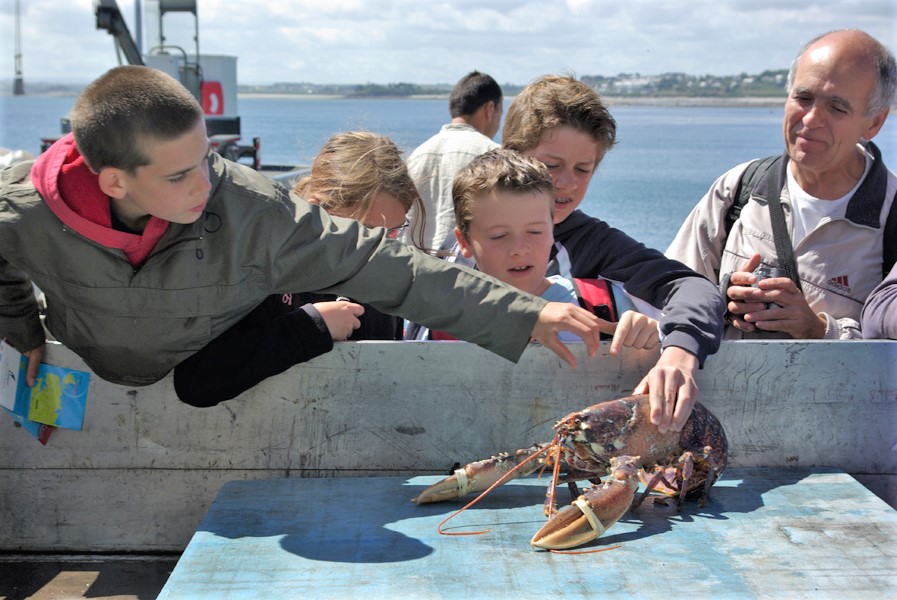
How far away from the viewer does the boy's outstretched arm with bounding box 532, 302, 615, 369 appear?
261 cm

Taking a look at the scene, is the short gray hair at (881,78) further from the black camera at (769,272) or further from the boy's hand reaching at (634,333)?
the boy's hand reaching at (634,333)

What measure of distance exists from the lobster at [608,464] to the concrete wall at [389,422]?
0.84 feet

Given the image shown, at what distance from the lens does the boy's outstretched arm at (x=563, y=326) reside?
8.55 feet

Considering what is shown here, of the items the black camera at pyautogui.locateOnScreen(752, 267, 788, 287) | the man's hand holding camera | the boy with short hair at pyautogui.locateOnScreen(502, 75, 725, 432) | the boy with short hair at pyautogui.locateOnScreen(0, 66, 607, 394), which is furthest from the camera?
the black camera at pyautogui.locateOnScreen(752, 267, 788, 287)

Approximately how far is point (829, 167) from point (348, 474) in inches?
84.6

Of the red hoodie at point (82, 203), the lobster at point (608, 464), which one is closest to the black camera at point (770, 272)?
the lobster at point (608, 464)

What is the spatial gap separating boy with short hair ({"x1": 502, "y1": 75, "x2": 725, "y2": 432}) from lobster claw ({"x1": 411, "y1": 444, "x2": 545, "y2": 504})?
409 mm

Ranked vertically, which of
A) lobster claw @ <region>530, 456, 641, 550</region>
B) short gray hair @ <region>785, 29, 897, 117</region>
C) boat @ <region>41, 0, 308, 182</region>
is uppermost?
boat @ <region>41, 0, 308, 182</region>

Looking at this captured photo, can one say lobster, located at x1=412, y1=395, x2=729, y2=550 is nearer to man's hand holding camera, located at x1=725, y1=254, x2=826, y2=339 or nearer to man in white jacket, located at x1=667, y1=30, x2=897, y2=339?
man's hand holding camera, located at x1=725, y1=254, x2=826, y2=339

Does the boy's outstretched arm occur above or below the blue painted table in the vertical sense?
above

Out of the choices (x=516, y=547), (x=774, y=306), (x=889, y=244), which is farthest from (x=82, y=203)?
(x=889, y=244)

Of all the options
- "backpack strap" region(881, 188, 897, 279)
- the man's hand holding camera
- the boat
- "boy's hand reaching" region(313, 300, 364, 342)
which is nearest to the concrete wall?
"boy's hand reaching" region(313, 300, 364, 342)

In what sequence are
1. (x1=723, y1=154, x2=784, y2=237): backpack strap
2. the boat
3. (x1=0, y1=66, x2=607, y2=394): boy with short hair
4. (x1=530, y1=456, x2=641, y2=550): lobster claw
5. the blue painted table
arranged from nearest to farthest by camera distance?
the blue painted table < (x1=530, y1=456, x2=641, y2=550): lobster claw < (x1=0, y1=66, x2=607, y2=394): boy with short hair < (x1=723, y1=154, x2=784, y2=237): backpack strap < the boat

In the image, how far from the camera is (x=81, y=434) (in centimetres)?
295
